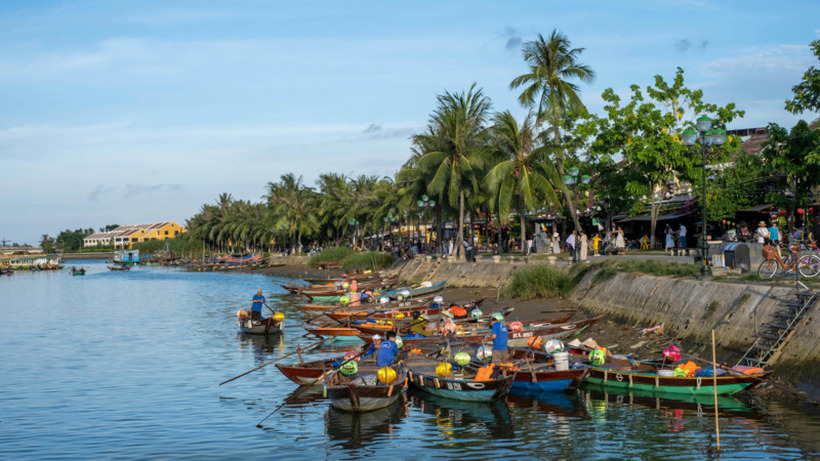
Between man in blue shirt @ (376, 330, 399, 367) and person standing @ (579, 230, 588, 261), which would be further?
person standing @ (579, 230, 588, 261)

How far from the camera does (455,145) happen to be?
49.6 m

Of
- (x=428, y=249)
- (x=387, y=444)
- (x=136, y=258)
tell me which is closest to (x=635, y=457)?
(x=387, y=444)

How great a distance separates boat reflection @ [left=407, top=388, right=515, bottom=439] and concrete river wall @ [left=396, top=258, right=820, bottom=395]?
603 cm

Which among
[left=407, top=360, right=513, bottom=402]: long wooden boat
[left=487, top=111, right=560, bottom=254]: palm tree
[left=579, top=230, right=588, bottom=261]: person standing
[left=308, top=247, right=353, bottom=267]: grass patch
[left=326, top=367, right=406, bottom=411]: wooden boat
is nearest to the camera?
[left=326, top=367, right=406, bottom=411]: wooden boat

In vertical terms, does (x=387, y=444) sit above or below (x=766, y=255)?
below

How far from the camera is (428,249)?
73438mm

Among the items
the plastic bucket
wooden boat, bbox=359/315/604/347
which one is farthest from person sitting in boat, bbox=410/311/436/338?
the plastic bucket

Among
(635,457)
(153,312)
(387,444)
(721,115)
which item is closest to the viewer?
(635,457)

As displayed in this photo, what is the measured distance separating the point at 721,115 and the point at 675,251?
1353cm

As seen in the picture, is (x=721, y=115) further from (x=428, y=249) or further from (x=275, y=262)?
(x=275, y=262)

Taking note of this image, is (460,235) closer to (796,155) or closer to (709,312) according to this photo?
(796,155)

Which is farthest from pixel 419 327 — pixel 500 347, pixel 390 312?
pixel 500 347

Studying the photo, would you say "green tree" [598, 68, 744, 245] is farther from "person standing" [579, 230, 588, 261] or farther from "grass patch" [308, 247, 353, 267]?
"grass patch" [308, 247, 353, 267]

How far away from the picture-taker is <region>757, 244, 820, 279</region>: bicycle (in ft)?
67.8
